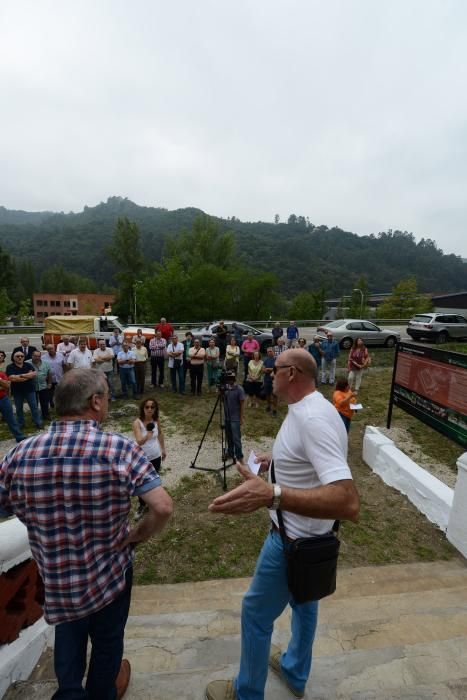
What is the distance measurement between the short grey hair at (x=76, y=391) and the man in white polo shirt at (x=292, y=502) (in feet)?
2.41

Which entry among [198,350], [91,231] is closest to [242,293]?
[198,350]

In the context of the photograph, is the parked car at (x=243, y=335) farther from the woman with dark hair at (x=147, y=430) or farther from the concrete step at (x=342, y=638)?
the concrete step at (x=342, y=638)

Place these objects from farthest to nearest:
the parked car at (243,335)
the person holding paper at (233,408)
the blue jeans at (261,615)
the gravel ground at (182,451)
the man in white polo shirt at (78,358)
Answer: the parked car at (243,335) < the man in white polo shirt at (78,358) < the gravel ground at (182,451) < the person holding paper at (233,408) < the blue jeans at (261,615)

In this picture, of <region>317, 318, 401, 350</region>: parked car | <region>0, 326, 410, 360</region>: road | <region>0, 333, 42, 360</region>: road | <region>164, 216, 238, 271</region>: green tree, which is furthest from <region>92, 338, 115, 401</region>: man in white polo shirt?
<region>164, 216, 238, 271</region>: green tree

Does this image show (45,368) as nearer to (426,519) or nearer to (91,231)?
(426,519)

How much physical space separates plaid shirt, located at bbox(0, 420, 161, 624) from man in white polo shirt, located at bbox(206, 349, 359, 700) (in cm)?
44

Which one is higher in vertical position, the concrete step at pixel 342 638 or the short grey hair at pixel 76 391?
the short grey hair at pixel 76 391

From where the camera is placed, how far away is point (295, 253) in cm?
9512

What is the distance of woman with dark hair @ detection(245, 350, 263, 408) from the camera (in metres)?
9.09

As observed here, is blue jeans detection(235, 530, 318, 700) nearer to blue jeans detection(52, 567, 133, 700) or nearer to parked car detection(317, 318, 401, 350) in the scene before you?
blue jeans detection(52, 567, 133, 700)

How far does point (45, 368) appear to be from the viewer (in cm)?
796

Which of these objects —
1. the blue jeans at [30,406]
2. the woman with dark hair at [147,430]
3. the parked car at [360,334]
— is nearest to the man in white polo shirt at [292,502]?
the woman with dark hair at [147,430]

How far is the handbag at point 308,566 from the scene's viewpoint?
1.76m

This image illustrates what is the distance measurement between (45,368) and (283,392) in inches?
294
